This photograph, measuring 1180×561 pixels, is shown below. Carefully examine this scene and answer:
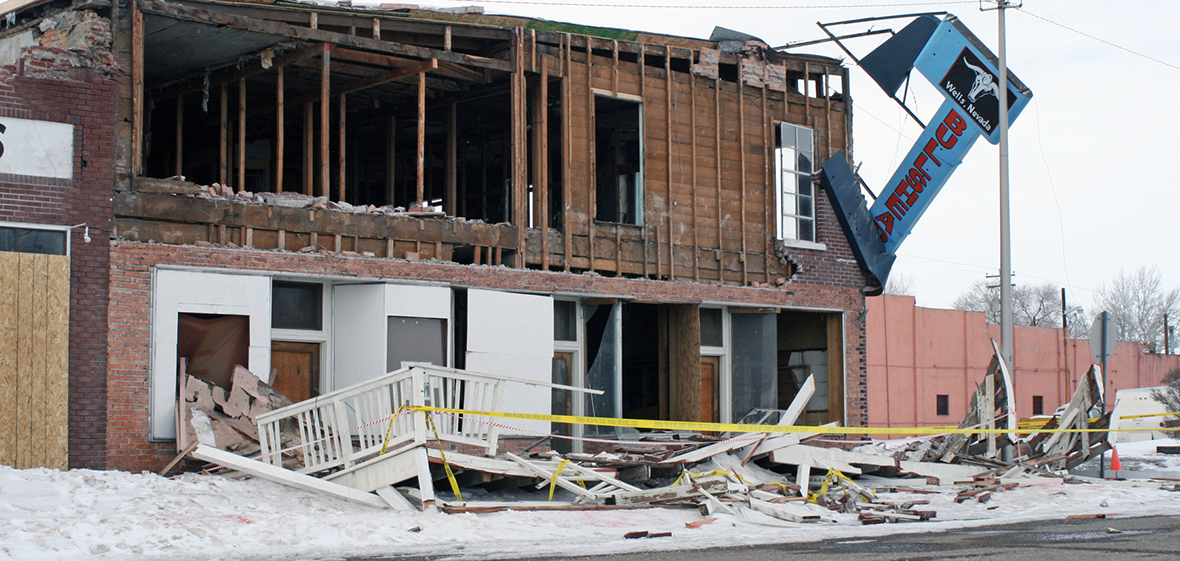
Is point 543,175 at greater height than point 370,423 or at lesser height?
greater

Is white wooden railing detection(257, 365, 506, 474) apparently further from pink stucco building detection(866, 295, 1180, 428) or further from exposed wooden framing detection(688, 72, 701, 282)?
pink stucco building detection(866, 295, 1180, 428)

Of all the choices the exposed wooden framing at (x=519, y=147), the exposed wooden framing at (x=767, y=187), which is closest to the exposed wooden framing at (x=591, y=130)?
the exposed wooden framing at (x=519, y=147)

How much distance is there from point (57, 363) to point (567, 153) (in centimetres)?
834

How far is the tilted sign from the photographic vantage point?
21.0 metres

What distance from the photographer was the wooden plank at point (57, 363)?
13.4 meters

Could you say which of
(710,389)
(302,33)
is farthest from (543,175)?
(710,389)

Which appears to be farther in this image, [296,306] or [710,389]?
[710,389]

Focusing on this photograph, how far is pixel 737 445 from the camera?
16453 mm

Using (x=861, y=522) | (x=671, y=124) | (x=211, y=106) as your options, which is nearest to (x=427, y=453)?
(x=861, y=522)

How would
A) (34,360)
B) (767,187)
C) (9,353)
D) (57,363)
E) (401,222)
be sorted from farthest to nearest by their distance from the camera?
(767,187) → (401,222) → (57,363) → (34,360) → (9,353)

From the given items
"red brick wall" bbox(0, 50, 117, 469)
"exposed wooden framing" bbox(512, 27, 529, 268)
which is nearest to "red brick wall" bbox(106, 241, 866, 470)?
"red brick wall" bbox(0, 50, 117, 469)

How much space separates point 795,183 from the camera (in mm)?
21312

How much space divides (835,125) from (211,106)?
11.9 m

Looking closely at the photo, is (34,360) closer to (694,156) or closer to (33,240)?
(33,240)
